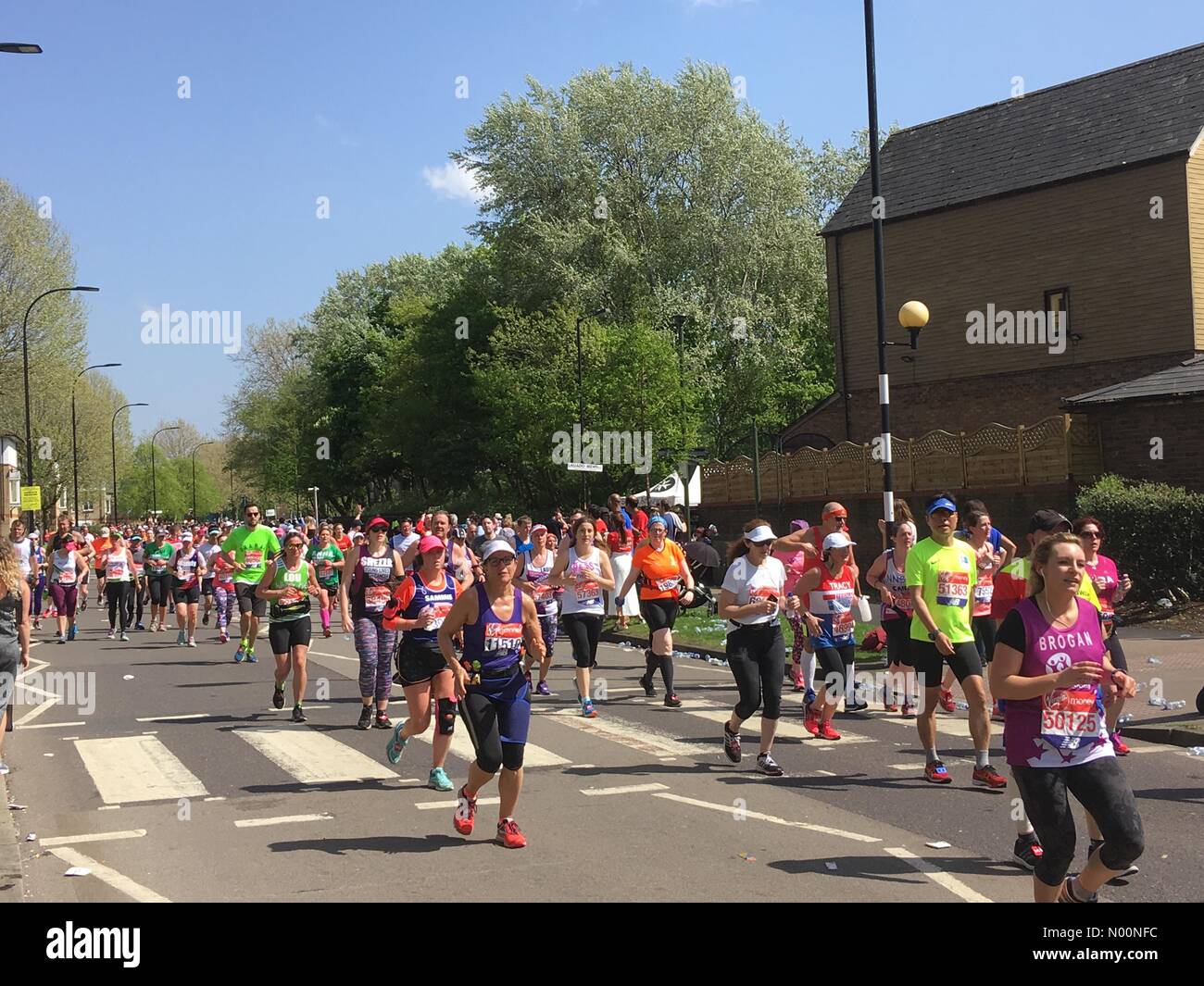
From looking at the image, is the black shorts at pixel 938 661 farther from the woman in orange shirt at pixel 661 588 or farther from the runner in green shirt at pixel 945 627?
the woman in orange shirt at pixel 661 588

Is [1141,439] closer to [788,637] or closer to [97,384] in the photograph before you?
[788,637]

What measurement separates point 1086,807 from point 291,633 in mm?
8583

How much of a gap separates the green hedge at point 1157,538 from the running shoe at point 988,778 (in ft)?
39.4

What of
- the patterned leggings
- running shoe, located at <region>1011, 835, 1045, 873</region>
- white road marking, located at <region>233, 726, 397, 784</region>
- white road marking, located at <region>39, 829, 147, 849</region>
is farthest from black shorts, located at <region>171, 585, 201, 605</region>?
running shoe, located at <region>1011, 835, 1045, 873</region>

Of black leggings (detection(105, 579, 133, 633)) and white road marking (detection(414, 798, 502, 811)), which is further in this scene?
black leggings (detection(105, 579, 133, 633))

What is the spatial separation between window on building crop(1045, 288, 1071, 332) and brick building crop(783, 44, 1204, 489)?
0.04 metres

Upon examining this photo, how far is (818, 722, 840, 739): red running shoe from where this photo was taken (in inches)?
434

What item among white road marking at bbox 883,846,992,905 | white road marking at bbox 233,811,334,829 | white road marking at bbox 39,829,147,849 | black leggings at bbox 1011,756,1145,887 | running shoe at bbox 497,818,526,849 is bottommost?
white road marking at bbox 233,811,334,829

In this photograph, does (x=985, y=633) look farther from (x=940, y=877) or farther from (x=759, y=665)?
(x=940, y=877)

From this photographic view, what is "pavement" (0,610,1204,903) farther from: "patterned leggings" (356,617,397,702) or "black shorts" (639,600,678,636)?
"black shorts" (639,600,678,636)

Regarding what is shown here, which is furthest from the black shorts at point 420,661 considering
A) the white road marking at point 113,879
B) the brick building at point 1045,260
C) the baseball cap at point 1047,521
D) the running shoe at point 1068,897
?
the brick building at point 1045,260

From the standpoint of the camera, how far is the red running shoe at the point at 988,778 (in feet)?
28.5

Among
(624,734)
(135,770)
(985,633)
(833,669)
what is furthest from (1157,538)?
(135,770)

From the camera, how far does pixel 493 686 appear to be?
292 inches
